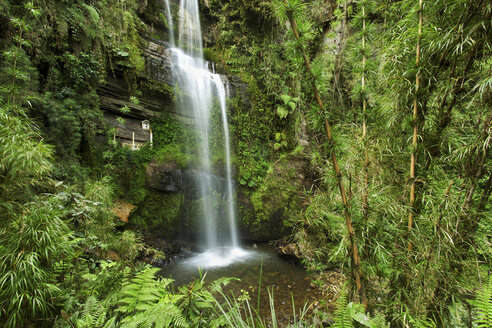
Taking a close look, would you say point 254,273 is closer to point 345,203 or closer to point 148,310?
point 148,310

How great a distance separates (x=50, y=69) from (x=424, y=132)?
6998 millimetres

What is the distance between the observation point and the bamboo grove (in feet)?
3.70

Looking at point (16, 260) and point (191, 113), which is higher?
point (191, 113)

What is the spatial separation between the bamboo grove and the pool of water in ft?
8.75

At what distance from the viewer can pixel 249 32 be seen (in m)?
8.27

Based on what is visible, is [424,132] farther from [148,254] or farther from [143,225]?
[143,225]

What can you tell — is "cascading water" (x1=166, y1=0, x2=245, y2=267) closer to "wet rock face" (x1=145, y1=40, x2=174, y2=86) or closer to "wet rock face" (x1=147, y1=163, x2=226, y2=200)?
"wet rock face" (x1=147, y1=163, x2=226, y2=200)

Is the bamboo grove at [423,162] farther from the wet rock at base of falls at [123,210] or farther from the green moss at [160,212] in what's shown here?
the green moss at [160,212]

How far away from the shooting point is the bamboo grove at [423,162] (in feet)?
3.70

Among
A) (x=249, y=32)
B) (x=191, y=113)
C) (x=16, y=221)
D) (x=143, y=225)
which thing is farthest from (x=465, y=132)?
(x=249, y=32)

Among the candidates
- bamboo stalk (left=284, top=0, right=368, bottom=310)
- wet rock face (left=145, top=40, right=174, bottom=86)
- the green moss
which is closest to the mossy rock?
the green moss

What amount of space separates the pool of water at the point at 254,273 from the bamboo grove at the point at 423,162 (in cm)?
267

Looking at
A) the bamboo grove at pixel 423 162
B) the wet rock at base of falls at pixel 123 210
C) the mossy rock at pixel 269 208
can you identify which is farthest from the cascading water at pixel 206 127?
the bamboo grove at pixel 423 162

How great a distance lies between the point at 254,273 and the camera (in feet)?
15.9
